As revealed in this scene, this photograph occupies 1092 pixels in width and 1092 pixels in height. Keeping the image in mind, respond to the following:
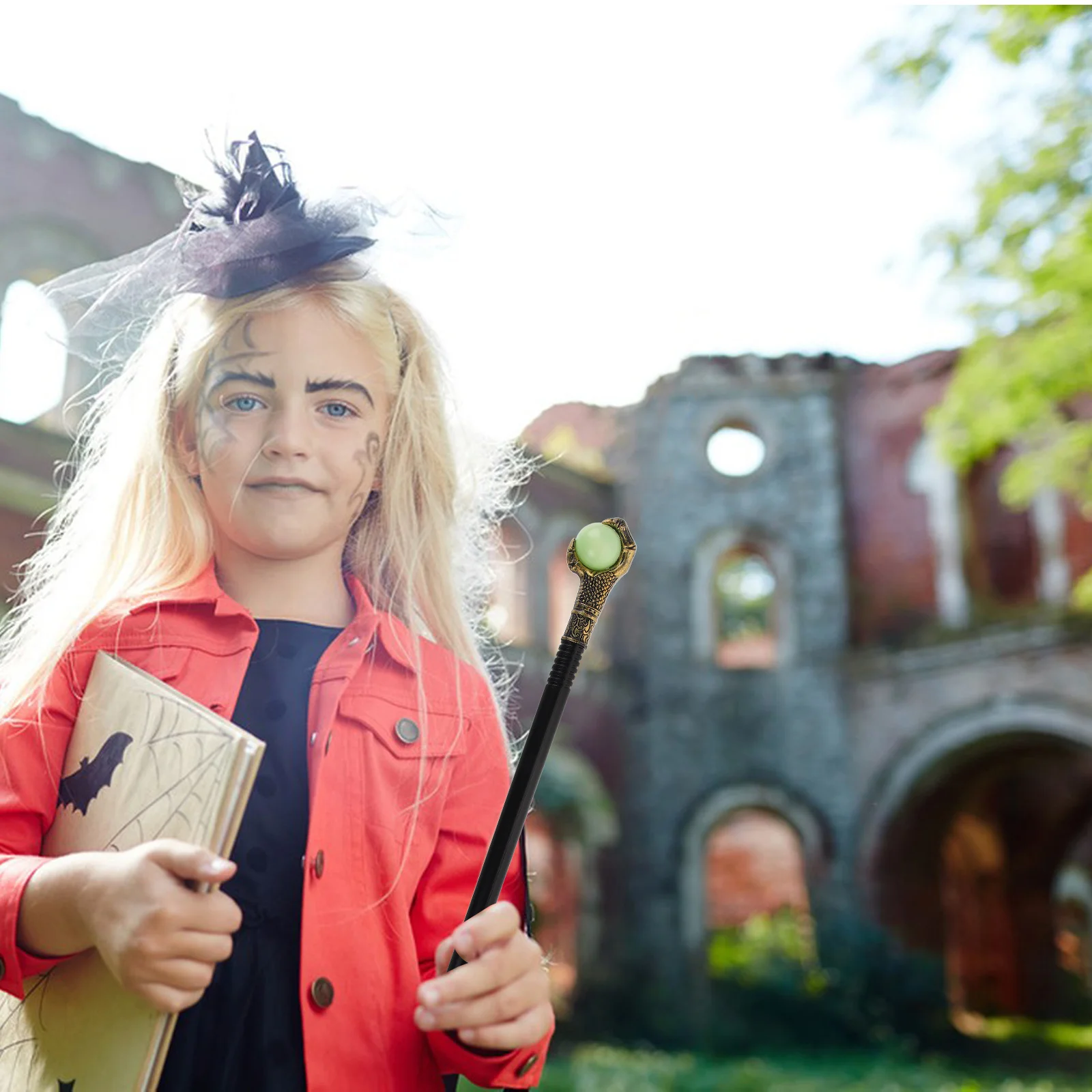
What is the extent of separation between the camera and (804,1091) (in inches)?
293

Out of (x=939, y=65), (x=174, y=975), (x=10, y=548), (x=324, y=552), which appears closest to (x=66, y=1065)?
(x=174, y=975)

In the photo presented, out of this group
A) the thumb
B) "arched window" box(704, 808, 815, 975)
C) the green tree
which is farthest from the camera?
"arched window" box(704, 808, 815, 975)

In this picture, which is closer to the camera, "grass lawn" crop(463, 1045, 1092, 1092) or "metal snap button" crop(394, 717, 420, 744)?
"metal snap button" crop(394, 717, 420, 744)


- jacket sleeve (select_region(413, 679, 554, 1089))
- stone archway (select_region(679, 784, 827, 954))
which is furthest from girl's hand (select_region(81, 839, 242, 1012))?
stone archway (select_region(679, 784, 827, 954))

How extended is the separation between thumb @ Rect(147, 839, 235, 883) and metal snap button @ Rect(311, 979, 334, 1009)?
0.21 metres

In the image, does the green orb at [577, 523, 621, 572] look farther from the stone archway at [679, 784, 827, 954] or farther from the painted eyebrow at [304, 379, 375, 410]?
the stone archway at [679, 784, 827, 954]

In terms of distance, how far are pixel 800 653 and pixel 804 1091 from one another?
195 inches

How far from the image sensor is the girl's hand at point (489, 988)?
1.03 meters

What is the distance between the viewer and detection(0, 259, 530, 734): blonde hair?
1321 mm

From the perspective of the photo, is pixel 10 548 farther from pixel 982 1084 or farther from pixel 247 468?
pixel 982 1084

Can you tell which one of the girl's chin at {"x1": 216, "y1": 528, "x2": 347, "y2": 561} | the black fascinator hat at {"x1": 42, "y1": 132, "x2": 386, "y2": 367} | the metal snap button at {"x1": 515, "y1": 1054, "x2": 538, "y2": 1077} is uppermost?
the black fascinator hat at {"x1": 42, "y1": 132, "x2": 386, "y2": 367}

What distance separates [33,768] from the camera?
46.5 inches

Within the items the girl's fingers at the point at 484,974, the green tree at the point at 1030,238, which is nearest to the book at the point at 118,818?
the girl's fingers at the point at 484,974

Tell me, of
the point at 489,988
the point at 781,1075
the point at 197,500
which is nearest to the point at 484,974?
the point at 489,988
